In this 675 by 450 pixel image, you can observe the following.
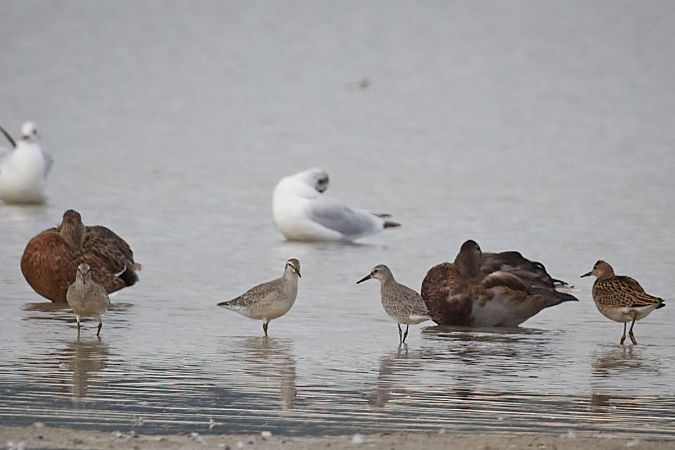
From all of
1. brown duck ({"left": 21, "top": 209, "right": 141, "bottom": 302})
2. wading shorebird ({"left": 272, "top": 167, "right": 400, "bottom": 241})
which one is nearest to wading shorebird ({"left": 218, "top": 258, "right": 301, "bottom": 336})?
brown duck ({"left": 21, "top": 209, "right": 141, "bottom": 302})

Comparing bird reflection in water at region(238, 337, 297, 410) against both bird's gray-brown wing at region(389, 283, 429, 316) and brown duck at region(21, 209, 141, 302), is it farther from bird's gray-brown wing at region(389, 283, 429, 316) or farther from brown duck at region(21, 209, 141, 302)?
brown duck at region(21, 209, 141, 302)

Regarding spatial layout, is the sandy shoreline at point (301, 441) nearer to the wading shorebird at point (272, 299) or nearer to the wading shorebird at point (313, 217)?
the wading shorebird at point (272, 299)

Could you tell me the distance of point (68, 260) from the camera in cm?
1023

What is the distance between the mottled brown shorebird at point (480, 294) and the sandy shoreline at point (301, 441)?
3472 millimetres

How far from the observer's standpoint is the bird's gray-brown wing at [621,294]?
9.20 meters

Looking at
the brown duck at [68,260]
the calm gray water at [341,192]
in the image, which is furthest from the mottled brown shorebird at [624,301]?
the brown duck at [68,260]

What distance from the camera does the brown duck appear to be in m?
10.2

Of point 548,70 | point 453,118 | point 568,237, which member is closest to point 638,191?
point 568,237

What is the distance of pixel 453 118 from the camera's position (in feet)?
90.0

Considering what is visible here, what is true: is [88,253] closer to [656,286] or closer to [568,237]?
[656,286]

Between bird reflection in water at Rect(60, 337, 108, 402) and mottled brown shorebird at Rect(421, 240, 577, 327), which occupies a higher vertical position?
mottled brown shorebird at Rect(421, 240, 577, 327)

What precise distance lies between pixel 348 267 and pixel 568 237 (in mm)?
2706

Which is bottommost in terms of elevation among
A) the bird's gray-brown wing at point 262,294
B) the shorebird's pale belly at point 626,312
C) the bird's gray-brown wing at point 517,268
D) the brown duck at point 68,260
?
the shorebird's pale belly at point 626,312

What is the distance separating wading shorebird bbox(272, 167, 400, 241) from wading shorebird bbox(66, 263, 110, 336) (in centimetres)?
534
